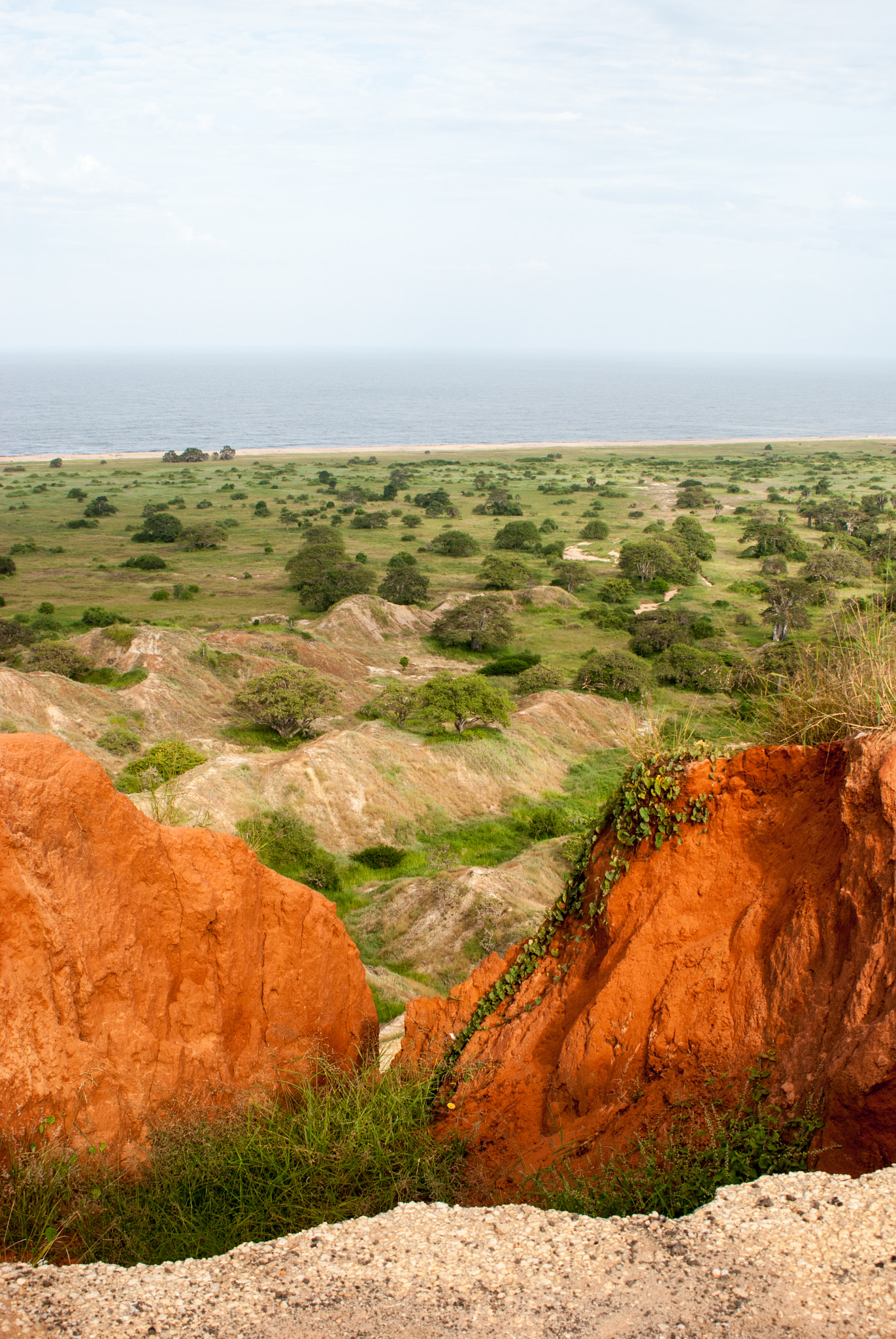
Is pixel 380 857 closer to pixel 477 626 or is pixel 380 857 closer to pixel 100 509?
pixel 477 626

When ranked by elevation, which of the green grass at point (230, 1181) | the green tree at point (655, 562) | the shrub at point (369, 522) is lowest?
the green grass at point (230, 1181)

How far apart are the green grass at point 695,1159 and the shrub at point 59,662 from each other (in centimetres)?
Result: 4035

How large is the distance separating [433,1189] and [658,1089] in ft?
7.44

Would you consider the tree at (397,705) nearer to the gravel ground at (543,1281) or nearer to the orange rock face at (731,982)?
the orange rock face at (731,982)

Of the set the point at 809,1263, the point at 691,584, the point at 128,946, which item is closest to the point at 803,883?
the point at 809,1263

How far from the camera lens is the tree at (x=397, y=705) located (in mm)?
38000

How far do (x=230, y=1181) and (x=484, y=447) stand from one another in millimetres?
176910

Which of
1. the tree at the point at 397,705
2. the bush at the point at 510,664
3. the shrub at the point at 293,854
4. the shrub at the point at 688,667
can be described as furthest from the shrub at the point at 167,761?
the shrub at the point at 688,667

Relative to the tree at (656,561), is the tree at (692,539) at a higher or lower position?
higher

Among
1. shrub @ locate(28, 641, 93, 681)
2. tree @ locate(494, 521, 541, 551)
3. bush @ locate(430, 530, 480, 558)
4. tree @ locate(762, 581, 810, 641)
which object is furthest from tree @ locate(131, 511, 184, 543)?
tree @ locate(762, 581, 810, 641)

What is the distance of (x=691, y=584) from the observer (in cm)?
6988

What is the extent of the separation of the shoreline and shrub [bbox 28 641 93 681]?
10973 cm

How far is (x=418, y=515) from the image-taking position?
324ft

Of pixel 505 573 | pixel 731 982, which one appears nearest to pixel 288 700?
pixel 731 982
